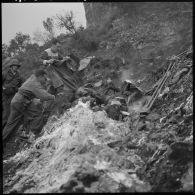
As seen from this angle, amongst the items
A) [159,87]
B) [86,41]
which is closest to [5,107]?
[159,87]

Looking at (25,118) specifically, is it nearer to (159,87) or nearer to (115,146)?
(115,146)

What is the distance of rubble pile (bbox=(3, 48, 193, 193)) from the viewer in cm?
392

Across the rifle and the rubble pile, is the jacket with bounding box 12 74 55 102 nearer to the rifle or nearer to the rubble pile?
the rubble pile

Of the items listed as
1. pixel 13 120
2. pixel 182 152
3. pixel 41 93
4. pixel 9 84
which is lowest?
pixel 182 152

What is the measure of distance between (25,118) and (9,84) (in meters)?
0.93

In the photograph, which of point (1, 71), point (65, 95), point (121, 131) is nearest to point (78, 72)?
point (65, 95)

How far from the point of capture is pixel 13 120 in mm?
6738

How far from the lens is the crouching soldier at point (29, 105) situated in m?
6.56

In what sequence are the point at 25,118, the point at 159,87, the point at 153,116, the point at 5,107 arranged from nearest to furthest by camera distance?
the point at 153,116, the point at 25,118, the point at 159,87, the point at 5,107

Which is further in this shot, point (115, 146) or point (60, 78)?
point (60, 78)

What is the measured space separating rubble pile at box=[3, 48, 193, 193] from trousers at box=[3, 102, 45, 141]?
227mm

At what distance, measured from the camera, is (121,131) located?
558 cm

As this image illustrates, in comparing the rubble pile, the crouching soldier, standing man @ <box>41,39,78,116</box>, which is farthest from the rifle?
standing man @ <box>41,39,78,116</box>

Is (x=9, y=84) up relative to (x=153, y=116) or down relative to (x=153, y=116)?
up
